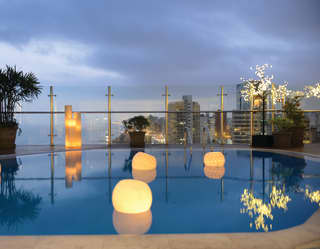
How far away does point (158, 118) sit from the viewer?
10.4 m

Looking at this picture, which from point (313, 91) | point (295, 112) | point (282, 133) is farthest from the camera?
point (313, 91)

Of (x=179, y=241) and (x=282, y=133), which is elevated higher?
(x=282, y=133)

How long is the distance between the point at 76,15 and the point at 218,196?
45.3ft

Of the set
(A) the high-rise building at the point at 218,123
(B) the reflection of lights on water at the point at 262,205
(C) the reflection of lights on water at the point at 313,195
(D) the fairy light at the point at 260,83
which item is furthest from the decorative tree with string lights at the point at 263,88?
(B) the reflection of lights on water at the point at 262,205

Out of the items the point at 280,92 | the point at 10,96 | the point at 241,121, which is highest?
the point at 280,92

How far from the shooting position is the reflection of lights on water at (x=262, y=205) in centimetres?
250

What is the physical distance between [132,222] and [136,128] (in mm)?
7271

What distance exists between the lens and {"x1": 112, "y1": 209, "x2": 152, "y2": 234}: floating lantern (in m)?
2.29

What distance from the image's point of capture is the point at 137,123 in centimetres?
955

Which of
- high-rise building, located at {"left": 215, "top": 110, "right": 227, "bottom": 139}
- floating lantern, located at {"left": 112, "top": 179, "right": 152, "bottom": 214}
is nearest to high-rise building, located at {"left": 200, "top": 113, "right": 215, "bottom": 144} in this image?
high-rise building, located at {"left": 215, "top": 110, "right": 227, "bottom": 139}

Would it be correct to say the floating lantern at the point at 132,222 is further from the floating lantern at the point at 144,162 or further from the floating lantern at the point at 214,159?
the floating lantern at the point at 214,159

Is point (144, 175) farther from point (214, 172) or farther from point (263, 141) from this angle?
point (263, 141)

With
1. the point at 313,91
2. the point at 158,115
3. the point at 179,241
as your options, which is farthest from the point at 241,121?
the point at 179,241

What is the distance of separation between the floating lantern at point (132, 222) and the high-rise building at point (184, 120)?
7.47 m
